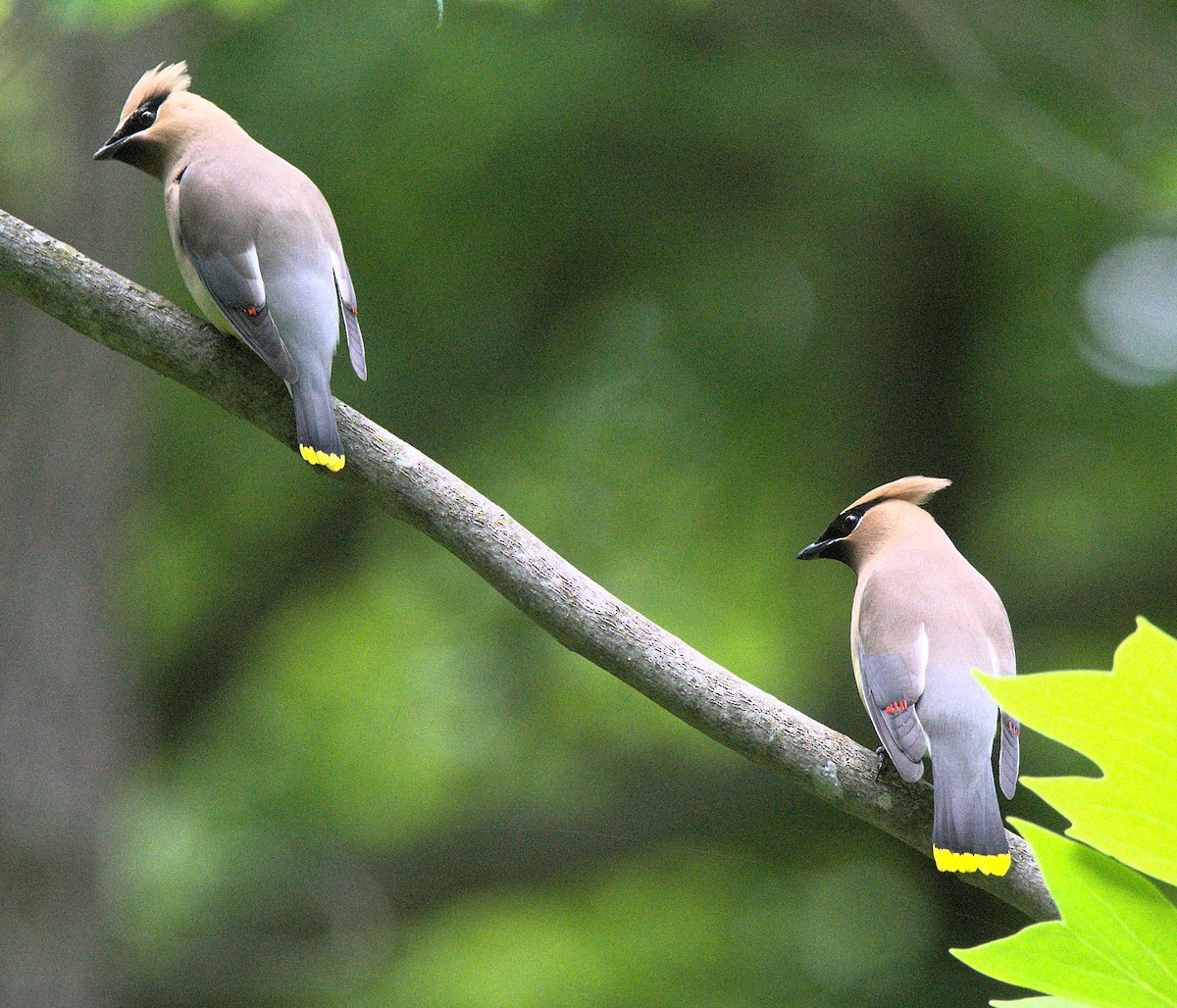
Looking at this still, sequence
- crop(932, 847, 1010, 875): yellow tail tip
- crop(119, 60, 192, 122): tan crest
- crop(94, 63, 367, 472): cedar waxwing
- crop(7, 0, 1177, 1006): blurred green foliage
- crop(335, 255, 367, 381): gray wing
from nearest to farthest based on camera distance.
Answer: crop(932, 847, 1010, 875): yellow tail tip, crop(94, 63, 367, 472): cedar waxwing, crop(335, 255, 367, 381): gray wing, crop(119, 60, 192, 122): tan crest, crop(7, 0, 1177, 1006): blurred green foliage

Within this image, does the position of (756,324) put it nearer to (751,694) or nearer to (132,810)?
(132,810)

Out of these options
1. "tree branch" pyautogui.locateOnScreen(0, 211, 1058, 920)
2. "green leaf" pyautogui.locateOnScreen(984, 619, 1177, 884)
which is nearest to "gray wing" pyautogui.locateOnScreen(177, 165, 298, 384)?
"tree branch" pyautogui.locateOnScreen(0, 211, 1058, 920)

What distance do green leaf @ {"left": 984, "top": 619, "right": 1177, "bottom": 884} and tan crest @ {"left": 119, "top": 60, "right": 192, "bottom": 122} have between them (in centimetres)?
246

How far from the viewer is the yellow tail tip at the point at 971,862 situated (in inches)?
88.0

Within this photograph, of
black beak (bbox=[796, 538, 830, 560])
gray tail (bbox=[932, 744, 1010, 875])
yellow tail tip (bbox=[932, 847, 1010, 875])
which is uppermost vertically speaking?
black beak (bbox=[796, 538, 830, 560])

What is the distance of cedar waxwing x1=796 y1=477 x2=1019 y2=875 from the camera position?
8.51 ft

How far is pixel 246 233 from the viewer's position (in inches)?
112

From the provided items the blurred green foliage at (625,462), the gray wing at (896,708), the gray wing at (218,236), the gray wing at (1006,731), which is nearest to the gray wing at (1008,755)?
the gray wing at (1006,731)

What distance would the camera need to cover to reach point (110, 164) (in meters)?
6.37

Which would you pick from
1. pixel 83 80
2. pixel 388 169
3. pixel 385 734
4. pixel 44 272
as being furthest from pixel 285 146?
pixel 44 272

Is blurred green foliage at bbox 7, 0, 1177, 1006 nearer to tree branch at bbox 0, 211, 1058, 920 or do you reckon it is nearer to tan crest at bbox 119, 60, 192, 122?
tan crest at bbox 119, 60, 192, 122

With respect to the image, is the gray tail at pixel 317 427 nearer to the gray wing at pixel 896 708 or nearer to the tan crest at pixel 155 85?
the tan crest at pixel 155 85

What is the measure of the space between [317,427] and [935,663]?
1.30 metres

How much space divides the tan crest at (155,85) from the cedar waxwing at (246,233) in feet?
0.12
